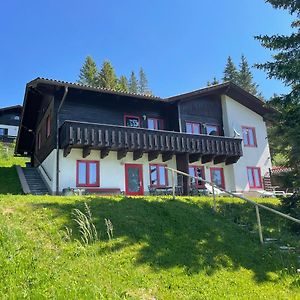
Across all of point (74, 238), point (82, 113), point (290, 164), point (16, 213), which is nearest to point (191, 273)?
point (74, 238)

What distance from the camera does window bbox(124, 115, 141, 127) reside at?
22.8m

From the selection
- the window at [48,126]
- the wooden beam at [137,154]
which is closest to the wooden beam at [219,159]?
the wooden beam at [137,154]

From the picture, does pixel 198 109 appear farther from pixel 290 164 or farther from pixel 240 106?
pixel 290 164

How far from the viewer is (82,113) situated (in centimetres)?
2122

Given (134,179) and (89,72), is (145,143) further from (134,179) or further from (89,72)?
(89,72)

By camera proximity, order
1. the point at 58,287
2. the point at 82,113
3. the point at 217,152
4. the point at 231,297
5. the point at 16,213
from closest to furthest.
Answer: the point at 58,287 < the point at 231,297 < the point at 16,213 < the point at 82,113 < the point at 217,152

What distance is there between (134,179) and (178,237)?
11.6 m

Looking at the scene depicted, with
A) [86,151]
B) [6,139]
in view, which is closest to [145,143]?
[86,151]

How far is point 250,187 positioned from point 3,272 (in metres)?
21.0

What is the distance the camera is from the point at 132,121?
23.0m

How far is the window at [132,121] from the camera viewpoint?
22.8 meters

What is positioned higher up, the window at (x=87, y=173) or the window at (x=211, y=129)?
the window at (x=211, y=129)

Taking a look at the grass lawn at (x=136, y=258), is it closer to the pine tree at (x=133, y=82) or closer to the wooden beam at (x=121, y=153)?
the wooden beam at (x=121, y=153)

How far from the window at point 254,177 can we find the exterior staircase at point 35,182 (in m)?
13.7
